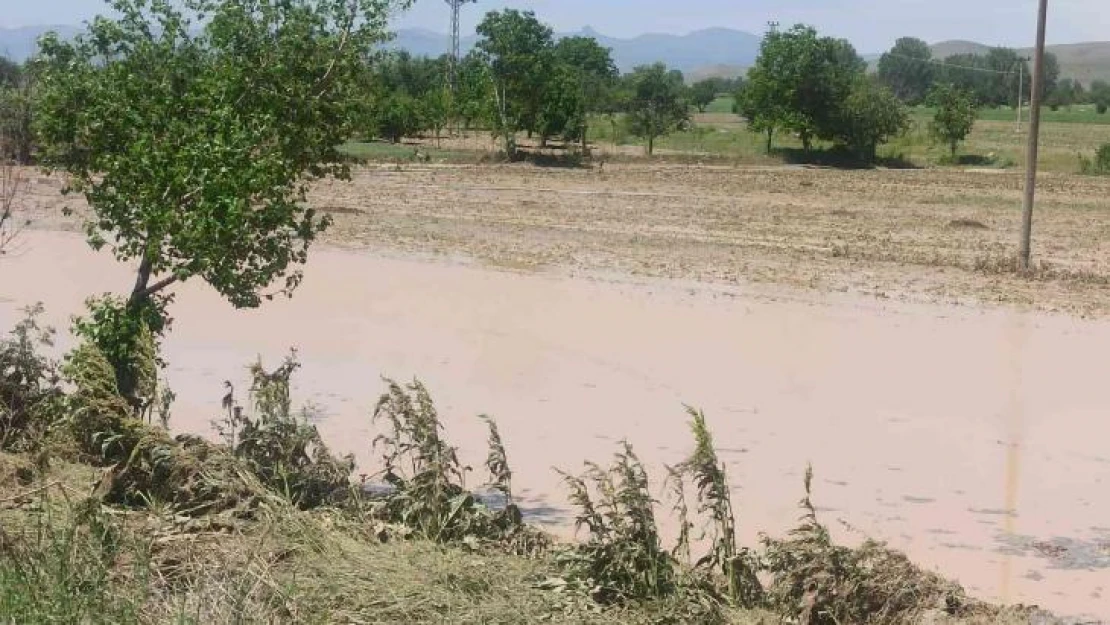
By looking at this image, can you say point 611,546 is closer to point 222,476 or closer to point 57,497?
point 222,476

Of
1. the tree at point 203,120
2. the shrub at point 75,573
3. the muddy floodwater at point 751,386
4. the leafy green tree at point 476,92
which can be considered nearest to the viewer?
the shrub at point 75,573

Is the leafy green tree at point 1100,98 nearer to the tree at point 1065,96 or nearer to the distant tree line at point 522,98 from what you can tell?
the tree at point 1065,96

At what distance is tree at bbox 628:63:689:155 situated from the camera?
51406 mm

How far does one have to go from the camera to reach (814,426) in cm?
1148

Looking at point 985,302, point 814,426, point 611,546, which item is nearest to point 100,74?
point 611,546

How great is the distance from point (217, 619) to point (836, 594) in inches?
108

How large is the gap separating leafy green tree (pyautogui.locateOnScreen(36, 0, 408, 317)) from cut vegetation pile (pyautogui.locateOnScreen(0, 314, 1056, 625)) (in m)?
0.89

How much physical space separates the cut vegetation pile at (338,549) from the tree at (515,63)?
3543 cm

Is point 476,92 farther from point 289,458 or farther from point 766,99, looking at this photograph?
point 289,458

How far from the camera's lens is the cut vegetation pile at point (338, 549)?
545 cm

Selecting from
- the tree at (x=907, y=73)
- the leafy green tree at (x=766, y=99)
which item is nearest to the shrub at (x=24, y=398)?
the leafy green tree at (x=766, y=99)

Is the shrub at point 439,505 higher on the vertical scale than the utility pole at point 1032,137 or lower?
lower

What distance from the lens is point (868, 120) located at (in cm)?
4825

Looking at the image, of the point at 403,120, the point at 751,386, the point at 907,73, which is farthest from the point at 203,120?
the point at 907,73
